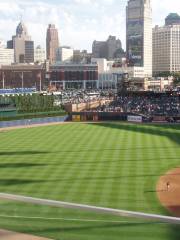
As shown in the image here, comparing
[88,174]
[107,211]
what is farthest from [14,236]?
[88,174]

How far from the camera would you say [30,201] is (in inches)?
516

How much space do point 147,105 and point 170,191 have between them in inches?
2072

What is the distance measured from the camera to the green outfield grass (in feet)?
41.4

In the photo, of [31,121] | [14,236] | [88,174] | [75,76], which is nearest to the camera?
[14,236]

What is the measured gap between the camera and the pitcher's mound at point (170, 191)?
21.9 m

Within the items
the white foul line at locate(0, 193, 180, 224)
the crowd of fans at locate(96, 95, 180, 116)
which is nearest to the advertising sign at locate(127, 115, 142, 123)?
the crowd of fans at locate(96, 95, 180, 116)

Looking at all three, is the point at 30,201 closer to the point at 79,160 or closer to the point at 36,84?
the point at 79,160

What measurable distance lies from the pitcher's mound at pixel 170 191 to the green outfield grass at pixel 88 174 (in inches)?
16.7

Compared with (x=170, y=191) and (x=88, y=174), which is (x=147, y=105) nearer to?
(x=88, y=174)

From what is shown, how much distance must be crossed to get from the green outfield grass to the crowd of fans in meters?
13.7

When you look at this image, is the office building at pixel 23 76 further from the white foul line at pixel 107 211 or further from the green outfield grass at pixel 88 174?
the white foul line at pixel 107 211

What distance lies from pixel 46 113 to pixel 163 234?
5898cm

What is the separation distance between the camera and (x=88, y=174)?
29453 mm

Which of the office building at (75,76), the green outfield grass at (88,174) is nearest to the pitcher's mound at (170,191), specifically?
the green outfield grass at (88,174)
